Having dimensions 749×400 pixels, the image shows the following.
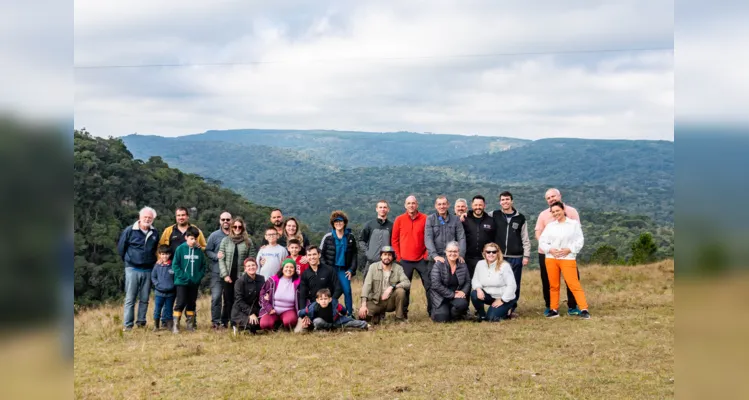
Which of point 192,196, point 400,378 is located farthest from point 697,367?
point 192,196

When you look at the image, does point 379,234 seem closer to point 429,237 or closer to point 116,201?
point 429,237

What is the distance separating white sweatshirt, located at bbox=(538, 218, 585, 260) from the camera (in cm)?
799

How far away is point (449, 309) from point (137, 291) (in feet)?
12.2

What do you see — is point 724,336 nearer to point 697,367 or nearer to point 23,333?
point 697,367

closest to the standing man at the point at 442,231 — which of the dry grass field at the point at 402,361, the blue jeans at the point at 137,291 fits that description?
the dry grass field at the point at 402,361

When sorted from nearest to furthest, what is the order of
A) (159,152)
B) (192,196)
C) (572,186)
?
(192,196) → (159,152) → (572,186)

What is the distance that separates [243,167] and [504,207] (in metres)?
18.7

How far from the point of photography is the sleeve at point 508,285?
7.88 metres

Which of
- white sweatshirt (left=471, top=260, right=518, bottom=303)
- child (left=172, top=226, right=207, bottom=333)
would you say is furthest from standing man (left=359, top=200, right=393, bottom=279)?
child (left=172, top=226, right=207, bottom=333)

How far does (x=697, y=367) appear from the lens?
1.53 metres

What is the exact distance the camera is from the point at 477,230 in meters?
8.27

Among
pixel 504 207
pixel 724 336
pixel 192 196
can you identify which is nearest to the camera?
pixel 724 336

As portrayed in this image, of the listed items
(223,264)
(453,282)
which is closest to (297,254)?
(223,264)

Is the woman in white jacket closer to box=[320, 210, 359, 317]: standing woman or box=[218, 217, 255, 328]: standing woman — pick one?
box=[320, 210, 359, 317]: standing woman
